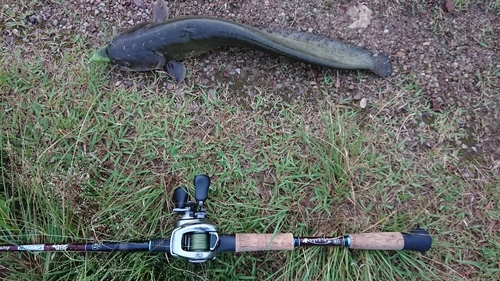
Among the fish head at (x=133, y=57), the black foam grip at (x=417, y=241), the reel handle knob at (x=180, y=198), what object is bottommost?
the black foam grip at (x=417, y=241)

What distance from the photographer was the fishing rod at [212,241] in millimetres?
2148

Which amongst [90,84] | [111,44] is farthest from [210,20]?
[90,84]

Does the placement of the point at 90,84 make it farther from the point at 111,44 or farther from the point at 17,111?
the point at 17,111

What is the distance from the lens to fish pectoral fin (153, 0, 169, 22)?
2943 mm

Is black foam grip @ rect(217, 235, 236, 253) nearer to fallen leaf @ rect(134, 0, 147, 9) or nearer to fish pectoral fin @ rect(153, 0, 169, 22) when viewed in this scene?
fish pectoral fin @ rect(153, 0, 169, 22)

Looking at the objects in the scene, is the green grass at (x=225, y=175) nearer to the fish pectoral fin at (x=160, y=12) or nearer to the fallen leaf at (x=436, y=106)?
the fallen leaf at (x=436, y=106)

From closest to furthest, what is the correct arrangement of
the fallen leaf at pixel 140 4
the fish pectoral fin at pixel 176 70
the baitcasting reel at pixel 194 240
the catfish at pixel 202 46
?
the baitcasting reel at pixel 194 240 < the catfish at pixel 202 46 < the fish pectoral fin at pixel 176 70 < the fallen leaf at pixel 140 4

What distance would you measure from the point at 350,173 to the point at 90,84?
1.91 m

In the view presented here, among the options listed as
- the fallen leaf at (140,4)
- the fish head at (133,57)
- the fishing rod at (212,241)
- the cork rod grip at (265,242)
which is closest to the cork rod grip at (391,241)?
the fishing rod at (212,241)

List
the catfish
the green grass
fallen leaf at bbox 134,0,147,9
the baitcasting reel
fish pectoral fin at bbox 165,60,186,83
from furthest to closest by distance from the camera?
fallen leaf at bbox 134,0,147,9, fish pectoral fin at bbox 165,60,186,83, the catfish, the green grass, the baitcasting reel

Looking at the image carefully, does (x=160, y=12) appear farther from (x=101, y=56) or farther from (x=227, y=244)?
(x=227, y=244)

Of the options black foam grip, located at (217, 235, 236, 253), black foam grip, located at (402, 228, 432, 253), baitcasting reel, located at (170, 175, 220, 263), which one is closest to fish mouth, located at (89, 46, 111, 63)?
baitcasting reel, located at (170, 175, 220, 263)

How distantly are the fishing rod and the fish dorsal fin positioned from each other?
1.35 meters

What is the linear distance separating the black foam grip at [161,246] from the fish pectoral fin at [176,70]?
118cm
